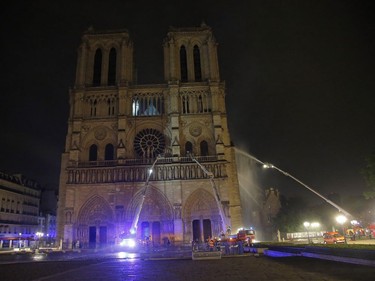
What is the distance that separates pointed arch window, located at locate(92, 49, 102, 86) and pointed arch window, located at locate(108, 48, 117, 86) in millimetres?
1362

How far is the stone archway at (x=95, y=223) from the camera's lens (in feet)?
111

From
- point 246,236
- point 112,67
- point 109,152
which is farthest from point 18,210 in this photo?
point 246,236

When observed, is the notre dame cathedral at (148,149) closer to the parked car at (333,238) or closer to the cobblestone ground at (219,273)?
the parked car at (333,238)

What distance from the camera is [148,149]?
124ft

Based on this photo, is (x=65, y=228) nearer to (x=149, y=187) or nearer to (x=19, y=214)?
A: (x=149, y=187)

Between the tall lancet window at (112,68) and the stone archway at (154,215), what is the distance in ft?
54.7

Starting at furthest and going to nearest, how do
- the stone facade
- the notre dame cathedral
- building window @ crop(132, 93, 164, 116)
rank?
the stone facade
building window @ crop(132, 93, 164, 116)
the notre dame cathedral

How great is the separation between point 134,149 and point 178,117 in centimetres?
691

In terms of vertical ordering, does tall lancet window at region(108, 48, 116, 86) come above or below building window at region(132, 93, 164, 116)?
above

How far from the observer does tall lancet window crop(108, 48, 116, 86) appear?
41.7 meters

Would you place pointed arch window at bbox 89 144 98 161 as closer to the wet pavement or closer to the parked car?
the wet pavement

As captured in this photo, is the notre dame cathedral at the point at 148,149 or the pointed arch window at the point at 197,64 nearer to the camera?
the notre dame cathedral at the point at 148,149

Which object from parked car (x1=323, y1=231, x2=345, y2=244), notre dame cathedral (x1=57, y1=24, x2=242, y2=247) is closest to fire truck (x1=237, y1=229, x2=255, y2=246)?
parked car (x1=323, y1=231, x2=345, y2=244)

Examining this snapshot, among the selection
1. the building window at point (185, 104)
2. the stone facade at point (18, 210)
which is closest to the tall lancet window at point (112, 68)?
the building window at point (185, 104)
